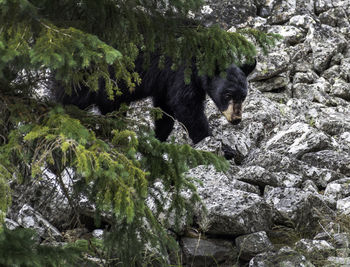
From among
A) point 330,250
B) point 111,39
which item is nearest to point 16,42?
point 111,39

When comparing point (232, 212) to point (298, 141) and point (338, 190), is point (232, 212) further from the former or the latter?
point (298, 141)

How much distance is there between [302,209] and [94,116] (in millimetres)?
2726

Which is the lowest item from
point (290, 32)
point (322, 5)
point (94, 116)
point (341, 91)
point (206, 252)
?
point (206, 252)

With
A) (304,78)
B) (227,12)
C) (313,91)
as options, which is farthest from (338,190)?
(227,12)

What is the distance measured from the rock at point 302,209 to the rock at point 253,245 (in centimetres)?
39

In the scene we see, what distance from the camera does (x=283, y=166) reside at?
256 inches

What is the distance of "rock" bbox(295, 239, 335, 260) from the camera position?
170 inches

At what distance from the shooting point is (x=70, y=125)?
276 centimetres

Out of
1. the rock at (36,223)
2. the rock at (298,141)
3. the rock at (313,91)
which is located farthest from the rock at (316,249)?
the rock at (313,91)

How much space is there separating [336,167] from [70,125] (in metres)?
4.86

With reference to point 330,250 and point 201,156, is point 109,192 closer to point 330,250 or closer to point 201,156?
point 201,156

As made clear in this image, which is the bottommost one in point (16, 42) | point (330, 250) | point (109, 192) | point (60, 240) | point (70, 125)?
point (330, 250)

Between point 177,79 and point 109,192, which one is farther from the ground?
point 177,79

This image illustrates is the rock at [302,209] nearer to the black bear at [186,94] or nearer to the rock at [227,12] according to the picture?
the black bear at [186,94]
